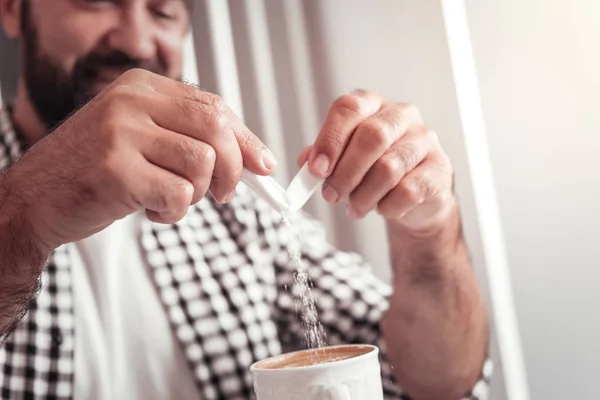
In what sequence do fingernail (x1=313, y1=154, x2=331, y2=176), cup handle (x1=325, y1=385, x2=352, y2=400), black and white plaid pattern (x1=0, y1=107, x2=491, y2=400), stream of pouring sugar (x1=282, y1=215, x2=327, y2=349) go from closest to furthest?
cup handle (x1=325, y1=385, x2=352, y2=400), fingernail (x1=313, y1=154, x2=331, y2=176), black and white plaid pattern (x1=0, y1=107, x2=491, y2=400), stream of pouring sugar (x1=282, y1=215, x2=327, y2=349)

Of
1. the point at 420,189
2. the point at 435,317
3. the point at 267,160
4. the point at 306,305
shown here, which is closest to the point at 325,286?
the point at 306,305

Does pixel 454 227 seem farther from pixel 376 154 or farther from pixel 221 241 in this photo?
pixel 221 241

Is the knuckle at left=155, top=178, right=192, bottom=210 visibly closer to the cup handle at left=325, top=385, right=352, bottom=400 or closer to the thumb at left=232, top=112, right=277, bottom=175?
the thumb at left=232, top=112, right=277, bottom=175

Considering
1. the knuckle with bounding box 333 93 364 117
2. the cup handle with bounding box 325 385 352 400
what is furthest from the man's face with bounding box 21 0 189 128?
the cup handle with bounding box 325 385 352 400

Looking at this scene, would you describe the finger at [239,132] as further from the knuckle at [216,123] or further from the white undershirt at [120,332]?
the white undershirt at [120,332]

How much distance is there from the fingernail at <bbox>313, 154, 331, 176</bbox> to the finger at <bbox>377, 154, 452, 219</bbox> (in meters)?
0.07

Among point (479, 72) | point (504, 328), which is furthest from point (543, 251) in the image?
point (479, 72)

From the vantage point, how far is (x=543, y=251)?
80cm

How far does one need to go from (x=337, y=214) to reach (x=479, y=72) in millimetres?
253

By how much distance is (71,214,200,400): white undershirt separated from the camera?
0.72 m

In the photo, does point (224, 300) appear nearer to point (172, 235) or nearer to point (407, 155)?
point (172, 235)

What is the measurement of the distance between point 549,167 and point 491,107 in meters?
0.10

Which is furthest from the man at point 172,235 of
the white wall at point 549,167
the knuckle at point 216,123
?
the white wall at point 549,167

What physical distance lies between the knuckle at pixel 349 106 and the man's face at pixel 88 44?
32cm
